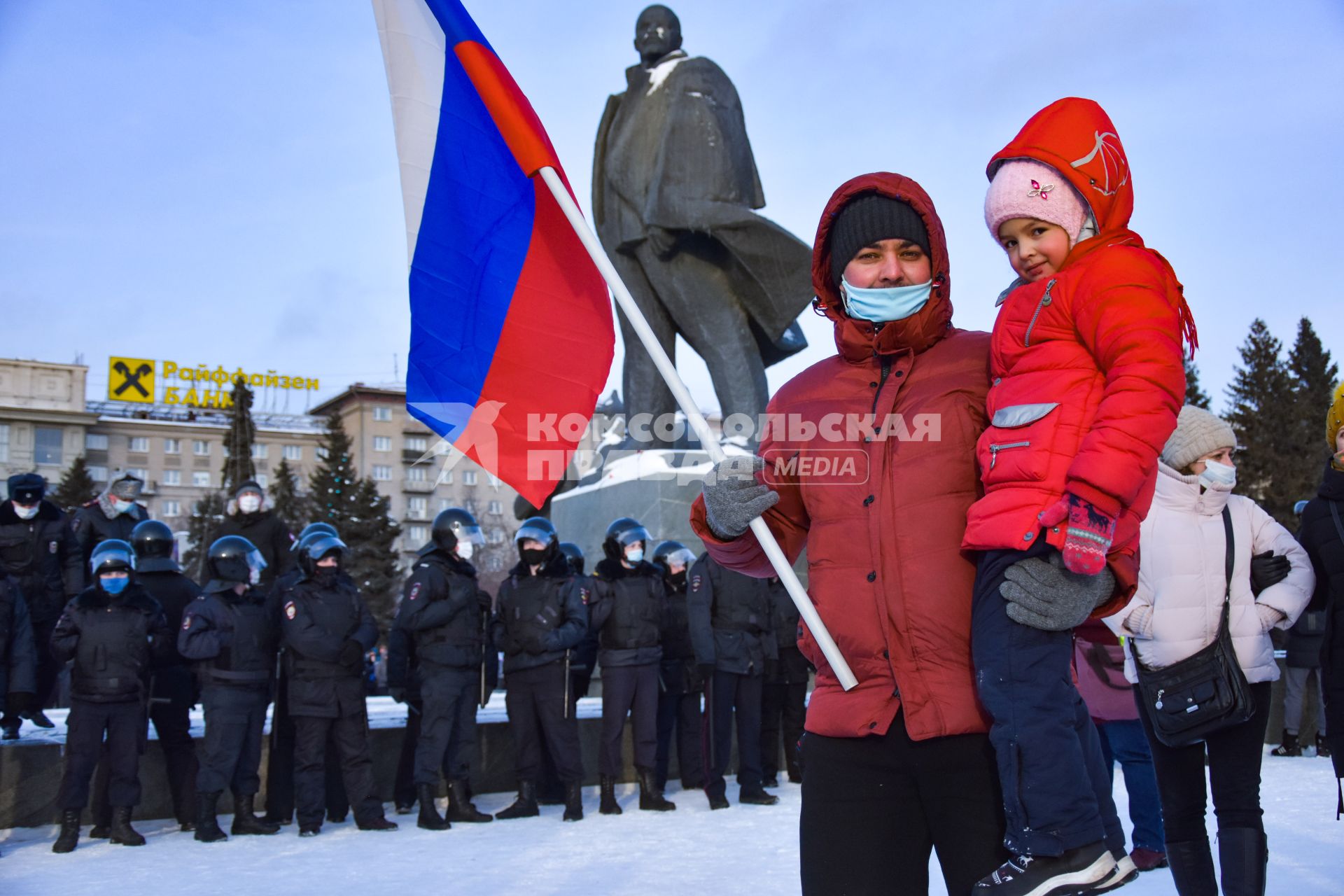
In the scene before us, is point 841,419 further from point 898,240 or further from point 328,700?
point 328,700

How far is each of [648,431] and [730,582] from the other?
13.4ft

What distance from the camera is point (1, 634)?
817cm

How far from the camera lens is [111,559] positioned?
8.16m

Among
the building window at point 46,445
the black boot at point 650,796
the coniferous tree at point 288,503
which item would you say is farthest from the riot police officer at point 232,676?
the building window at point 46,445

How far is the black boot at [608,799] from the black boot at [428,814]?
1.07 metres

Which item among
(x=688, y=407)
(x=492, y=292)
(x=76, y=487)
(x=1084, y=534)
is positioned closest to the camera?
(x=1084, y=534)

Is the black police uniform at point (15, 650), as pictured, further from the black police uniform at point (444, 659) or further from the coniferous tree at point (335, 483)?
the coniferous tree at point (335, 483)

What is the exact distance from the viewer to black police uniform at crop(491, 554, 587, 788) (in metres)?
8.88

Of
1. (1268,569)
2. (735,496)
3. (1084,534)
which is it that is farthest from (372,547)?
(1084,534)

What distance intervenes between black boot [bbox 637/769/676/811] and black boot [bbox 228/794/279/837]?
2.47 metres

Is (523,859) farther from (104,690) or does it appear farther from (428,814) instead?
(104,690)

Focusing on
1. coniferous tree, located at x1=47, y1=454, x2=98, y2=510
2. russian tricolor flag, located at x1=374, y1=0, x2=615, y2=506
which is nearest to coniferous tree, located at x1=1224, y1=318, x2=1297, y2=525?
russian tricolor flag, located at x1=374, y1=0, x2=615, y2=506

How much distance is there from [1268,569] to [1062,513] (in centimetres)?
298

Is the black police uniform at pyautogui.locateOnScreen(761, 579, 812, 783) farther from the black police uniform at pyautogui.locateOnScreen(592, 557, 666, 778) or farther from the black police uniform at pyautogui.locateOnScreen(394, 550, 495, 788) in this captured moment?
the black police uniform at pyautogui.locateOnScreen(394, 550, 495, 788)
